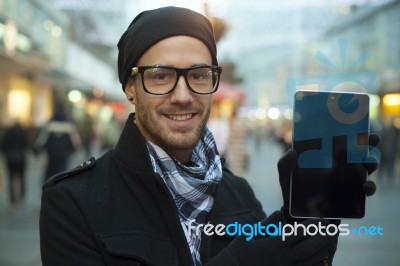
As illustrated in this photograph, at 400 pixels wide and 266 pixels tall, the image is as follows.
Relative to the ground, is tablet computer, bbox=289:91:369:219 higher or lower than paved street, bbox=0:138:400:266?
higher

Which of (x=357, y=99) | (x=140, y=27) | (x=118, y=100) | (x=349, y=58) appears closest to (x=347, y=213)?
(x=357, y=99)

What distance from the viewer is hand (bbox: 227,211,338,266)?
1.26 meters

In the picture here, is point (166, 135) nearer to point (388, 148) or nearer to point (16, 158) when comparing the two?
point (16, 158)

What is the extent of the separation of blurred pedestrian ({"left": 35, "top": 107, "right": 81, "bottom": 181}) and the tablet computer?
21.7 feet

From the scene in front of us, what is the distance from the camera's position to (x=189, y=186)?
4.96 ft

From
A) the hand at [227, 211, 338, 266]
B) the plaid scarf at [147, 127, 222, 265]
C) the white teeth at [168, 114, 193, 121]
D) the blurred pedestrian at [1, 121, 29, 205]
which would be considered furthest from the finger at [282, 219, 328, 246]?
the blurred pedestrian at [1, 121, 29, 205]

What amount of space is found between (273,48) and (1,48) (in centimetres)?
1079

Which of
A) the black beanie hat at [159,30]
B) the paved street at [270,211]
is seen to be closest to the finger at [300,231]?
the black beanie hat at [159,30]

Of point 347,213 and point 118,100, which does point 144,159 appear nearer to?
point 347,213

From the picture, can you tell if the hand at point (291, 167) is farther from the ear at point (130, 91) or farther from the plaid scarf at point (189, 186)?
the ear at point (130, 91)

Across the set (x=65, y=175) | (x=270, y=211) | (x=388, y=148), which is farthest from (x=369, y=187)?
(x=388, y=148)

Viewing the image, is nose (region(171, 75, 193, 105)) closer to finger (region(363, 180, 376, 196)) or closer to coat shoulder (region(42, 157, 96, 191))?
coat shoulder (region(42, 157, 96, 191))

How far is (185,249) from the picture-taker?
141cm

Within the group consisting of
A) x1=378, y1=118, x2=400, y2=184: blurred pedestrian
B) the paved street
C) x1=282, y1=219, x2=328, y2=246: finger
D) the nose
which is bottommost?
the paved street
